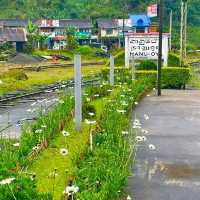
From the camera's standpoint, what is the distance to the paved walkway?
9.80m

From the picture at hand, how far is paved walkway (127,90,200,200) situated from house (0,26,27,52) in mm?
55115

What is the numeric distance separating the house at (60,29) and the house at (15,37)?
12.3 m

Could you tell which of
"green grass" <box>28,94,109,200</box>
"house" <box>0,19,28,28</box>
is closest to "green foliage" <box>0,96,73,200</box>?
"green grass" <box>28,94,109,200</box>

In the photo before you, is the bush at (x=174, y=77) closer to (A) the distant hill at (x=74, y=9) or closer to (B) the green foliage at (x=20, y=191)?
(B) the green foliage at (x=20, y=191)

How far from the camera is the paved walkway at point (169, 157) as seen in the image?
9.80 m

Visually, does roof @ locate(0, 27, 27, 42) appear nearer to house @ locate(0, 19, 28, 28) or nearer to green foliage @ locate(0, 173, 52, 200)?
house @ locate(0, 19, 28, 28)

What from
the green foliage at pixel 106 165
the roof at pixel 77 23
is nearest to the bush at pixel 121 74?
the green foliage at pixel 106 165

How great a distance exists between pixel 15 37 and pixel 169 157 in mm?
63524

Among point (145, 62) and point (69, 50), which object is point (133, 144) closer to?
point (145, 62)

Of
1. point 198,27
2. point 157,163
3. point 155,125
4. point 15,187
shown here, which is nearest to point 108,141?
point 157,163

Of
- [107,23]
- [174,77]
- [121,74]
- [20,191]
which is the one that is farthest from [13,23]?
[20,191]

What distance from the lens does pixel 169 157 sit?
40.1 feet

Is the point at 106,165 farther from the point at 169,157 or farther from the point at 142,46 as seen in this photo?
the point at 142,46

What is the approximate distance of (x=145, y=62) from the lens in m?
31.5
